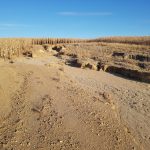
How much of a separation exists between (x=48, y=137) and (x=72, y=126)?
3.73 ft

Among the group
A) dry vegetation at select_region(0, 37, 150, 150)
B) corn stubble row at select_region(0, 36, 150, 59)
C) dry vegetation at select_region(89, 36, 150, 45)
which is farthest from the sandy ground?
dry vegetation at select_region(89, 36, 150, 45)

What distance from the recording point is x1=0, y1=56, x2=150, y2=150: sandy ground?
9656 millimetres

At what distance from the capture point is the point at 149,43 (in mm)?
27625

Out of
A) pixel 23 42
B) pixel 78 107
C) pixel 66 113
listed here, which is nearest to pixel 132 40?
pixel 23 42

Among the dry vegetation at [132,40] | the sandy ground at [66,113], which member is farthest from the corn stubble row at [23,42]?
the sandy ground at [66,113]

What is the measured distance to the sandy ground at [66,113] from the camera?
966 centimetres

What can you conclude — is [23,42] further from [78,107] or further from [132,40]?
[78,107]

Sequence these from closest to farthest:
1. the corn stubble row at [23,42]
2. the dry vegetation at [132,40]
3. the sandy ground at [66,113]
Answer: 1. the sandy ground at [66,113]
2. the corn stubble row at [23,42]
3. the dry vegetation at [132,40]

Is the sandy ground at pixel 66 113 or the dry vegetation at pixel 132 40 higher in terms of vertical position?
the dry vegetation at pixel 132 40

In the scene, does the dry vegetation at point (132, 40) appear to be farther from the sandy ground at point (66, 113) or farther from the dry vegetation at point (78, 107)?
the sandy ground at point (66, 113)

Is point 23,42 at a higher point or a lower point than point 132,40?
lower

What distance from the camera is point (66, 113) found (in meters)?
11.6

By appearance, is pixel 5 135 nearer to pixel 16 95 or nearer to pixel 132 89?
pixel 16 95

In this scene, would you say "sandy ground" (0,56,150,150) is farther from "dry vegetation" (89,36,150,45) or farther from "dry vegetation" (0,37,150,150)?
"dry vegetation" (89,36,150,45)
